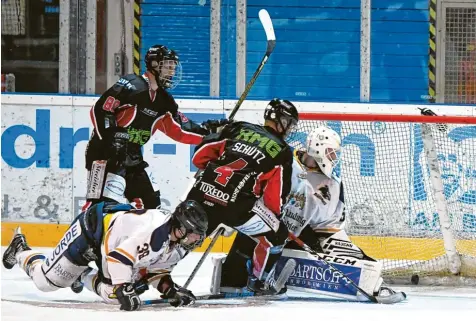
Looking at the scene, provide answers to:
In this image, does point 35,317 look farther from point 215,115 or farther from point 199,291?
point 215,115

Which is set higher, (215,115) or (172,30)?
(172,30)

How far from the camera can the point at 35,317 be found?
4.84 metres

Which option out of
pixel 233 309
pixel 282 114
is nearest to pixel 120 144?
pixel 282 114

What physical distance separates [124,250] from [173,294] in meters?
0.54

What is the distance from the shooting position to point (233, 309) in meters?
5.27

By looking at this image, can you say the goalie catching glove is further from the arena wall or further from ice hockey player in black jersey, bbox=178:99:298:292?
the arena wall

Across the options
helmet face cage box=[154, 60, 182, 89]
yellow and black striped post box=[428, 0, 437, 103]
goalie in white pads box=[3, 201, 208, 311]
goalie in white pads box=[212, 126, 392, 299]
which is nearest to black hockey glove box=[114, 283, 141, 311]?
goalie in white pads box=[3, 201, 208, 311]

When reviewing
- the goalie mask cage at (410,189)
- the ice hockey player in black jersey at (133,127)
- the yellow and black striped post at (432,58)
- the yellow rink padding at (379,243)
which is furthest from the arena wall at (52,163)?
the yellow and black striped post at (432,58)

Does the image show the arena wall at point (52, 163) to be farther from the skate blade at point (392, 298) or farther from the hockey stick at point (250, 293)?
the skate blade at point (392, 298)

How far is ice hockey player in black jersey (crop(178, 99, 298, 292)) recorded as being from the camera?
5.46 meters

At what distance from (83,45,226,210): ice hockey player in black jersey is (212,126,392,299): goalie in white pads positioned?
0.62m

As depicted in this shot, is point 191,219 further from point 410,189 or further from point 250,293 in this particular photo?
point 410,189

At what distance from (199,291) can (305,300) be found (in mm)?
601

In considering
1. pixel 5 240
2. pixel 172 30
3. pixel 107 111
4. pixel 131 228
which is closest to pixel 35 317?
pixel 131 228
